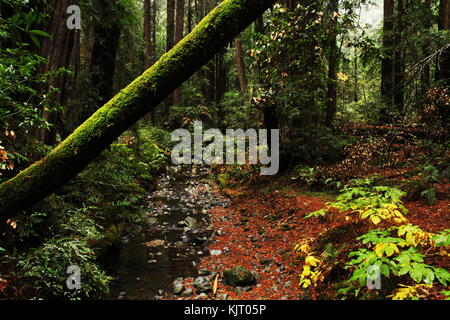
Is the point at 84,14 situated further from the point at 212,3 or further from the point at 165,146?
the point at 212,3

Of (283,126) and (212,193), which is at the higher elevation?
(283,126)

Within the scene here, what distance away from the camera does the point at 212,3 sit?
79.0 feet

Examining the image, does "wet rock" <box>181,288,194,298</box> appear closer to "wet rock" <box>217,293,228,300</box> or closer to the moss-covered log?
"wet rock" <box>217,293,228,300</box>

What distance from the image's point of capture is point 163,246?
7066 mm

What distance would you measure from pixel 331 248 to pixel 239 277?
173 cm

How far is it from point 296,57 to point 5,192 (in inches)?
239

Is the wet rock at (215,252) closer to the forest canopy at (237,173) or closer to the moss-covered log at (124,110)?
the forest canopy at (237,173)

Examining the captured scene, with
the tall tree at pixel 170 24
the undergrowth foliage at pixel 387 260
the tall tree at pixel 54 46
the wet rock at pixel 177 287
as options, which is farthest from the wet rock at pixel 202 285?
the tall tree at pixel 170 24

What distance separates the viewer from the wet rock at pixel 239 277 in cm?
528

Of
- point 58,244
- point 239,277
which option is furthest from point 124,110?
point 239,277

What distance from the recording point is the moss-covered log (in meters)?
2.20

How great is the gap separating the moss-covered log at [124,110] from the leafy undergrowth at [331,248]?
2.77m
